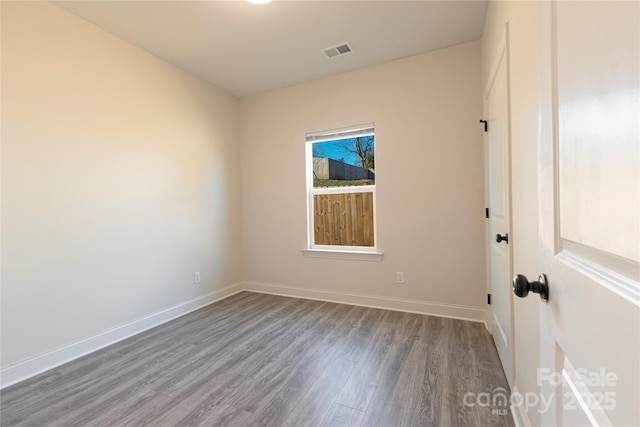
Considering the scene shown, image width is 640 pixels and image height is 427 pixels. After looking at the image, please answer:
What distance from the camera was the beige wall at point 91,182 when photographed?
6.35ft

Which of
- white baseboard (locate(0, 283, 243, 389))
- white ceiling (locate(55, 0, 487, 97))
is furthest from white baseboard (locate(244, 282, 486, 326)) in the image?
white ceiling (locate(55, 0, 487, 97))

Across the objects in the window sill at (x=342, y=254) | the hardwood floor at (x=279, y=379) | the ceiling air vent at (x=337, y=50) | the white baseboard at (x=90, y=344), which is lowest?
the hardwood floor at (x=279, y=379)

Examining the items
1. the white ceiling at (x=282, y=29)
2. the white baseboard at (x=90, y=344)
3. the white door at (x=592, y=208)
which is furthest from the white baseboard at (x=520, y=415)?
the white baseboard at (x=90, y=344)

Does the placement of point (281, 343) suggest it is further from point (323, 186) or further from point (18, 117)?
point (18, 117)

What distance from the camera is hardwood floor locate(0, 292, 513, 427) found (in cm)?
153

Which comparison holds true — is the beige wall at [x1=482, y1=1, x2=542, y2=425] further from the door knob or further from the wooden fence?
the wooden fence

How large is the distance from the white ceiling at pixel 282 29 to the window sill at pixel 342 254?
2.18 m

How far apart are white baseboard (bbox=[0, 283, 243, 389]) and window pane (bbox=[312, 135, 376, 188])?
213 cm

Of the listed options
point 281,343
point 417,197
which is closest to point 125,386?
point 281,343

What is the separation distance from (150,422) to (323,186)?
2.76m

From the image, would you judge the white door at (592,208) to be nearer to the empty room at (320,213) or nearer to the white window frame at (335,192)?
the empty room at (320,213)

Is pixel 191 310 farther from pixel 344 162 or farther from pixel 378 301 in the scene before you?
pixel 344 162

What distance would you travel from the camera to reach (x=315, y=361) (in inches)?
81.7

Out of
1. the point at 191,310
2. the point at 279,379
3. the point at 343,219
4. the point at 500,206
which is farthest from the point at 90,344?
the point at 500,206
